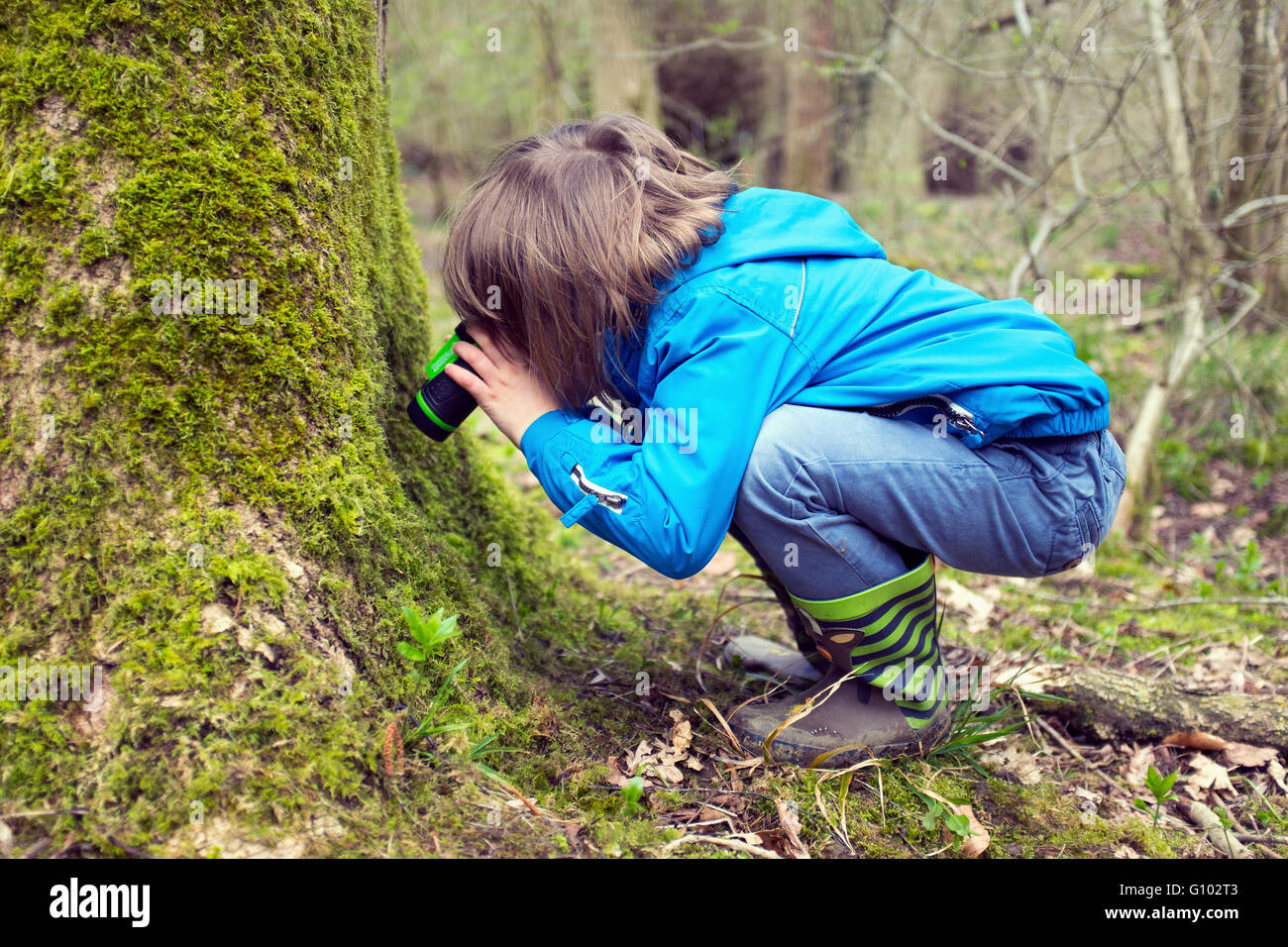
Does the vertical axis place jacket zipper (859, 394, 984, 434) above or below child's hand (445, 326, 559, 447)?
below

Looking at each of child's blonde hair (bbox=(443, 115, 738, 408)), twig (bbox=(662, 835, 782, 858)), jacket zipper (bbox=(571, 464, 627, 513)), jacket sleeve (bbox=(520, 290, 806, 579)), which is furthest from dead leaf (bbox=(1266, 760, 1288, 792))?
child's blonde hair (bbox=(443, 115, 738, 408))

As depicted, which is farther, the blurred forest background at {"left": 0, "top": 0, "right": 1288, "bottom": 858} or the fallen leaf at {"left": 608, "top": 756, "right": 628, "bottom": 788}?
the fallen leaf at {"left": 608, "top": 756, "right": 628, "bottom": 788}

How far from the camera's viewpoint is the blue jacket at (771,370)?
1.72 meters

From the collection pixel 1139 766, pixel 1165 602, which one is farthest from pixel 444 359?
pixel 1165 602

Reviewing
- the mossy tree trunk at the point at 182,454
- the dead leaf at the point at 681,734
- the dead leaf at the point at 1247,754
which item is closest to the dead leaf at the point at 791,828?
the dead leaf at the point at 681,734

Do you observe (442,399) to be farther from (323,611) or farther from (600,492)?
(323,611)

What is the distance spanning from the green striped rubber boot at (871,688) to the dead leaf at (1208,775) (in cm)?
66

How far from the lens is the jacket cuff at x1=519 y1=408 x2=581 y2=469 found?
1.88 metres

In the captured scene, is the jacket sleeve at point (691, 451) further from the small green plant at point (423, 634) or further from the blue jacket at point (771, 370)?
the small green plant at point (423, 634)

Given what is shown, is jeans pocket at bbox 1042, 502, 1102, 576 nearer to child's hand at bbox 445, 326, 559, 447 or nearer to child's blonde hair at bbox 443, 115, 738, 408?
child's blonde hair at bbox 443, 115, 738, 408

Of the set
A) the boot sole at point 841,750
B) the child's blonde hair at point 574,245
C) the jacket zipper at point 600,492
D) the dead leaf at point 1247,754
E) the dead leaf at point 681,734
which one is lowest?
the dead leaf at point 1247,754

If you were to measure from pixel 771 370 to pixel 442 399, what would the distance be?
2.56 feet
